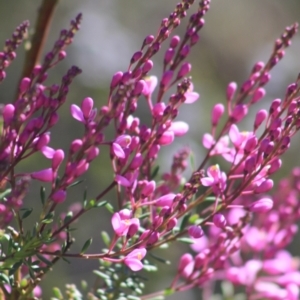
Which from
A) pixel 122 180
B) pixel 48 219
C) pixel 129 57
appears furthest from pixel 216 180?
pixel 129 57

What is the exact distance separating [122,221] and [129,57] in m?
4.69

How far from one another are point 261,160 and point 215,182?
72mm

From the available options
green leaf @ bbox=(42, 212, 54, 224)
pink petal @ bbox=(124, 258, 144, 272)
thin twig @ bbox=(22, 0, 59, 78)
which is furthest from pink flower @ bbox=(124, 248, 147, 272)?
thin twig @ bbox=(22, 0, 59, 78)

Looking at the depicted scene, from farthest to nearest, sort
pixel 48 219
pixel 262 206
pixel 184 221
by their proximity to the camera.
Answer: pixel 184 221, pixel 262 206, pixel 48 219

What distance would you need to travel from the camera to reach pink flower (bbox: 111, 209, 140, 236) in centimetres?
78

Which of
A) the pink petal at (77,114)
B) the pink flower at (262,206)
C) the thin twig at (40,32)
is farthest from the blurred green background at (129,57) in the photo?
the pink petal at (77,114)

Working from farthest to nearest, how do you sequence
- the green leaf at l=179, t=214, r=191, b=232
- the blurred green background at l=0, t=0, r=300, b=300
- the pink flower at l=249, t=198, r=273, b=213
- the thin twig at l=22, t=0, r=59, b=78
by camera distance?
1. the blurred green background at l=0, t=0, r=300, b=300
2. the thin twig at l=22, t=0, r=59, b=78
3. the green leaf at l=179, t=214, r=191, b=232
4. the pink flower at l=249, t=198, r=273, b=213

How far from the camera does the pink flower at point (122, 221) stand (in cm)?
78

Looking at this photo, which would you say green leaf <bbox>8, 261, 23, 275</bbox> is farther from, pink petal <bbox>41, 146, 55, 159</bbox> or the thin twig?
the thin twig

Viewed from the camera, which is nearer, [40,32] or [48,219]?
[48,219]

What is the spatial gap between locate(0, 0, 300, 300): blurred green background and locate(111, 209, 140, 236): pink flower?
2806 mm

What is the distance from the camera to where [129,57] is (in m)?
5.39

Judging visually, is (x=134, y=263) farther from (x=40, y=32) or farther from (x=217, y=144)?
(x=40, y=32)

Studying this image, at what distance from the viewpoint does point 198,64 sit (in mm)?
5742
